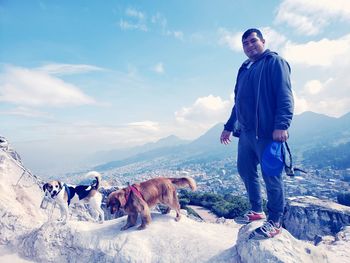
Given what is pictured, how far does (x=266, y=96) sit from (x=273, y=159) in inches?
38.7

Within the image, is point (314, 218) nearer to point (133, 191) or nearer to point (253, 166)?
point (253, 166)

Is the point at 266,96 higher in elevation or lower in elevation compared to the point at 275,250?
higher

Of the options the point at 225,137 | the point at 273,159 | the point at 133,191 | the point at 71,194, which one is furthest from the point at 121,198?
the point at 273,159

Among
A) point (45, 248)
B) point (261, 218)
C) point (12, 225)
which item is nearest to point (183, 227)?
point (261, 218)

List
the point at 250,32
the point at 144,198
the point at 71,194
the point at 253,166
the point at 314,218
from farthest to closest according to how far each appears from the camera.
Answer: the point at 314,218 < the point at 71,194 < the point at 144,198 < the point at 253,166 < the point at 250,32

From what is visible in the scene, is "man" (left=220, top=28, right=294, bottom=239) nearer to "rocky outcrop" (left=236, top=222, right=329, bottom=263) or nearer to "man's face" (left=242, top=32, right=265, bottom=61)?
"man's face" (left=242, top=32, right=265, bottom=61)

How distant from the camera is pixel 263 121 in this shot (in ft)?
14.8

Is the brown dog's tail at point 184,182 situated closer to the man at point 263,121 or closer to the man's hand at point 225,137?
the man's hand at point 225,137

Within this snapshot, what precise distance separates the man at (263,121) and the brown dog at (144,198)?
1.84 m

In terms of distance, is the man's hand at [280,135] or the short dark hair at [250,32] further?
the short dark hair at [250,32]

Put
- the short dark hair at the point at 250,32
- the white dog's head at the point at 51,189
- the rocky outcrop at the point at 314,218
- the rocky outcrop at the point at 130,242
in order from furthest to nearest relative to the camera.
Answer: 1. the rocky outcrop at the point at 314,218
2. the white dog's head at the point at 51,189
3. the rocky outcrop at the point at 130,242
4. the short dark hair at the point at 250,32

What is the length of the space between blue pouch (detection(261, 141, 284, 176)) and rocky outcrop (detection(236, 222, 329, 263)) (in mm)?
1188

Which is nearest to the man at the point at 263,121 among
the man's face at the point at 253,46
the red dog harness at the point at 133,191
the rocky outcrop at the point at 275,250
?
the man's face at the point at 253,46

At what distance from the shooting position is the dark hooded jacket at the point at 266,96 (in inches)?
169
